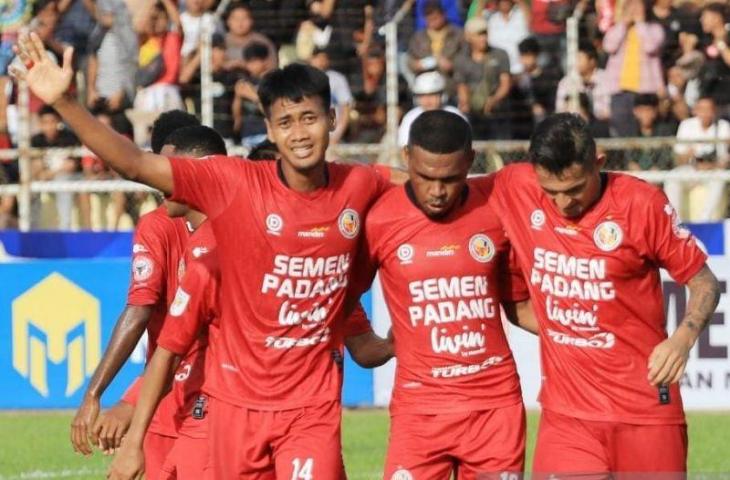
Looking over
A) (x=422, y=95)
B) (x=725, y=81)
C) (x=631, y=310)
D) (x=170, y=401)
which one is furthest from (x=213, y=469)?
(x=725, y=81)

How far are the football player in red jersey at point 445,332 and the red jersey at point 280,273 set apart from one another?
10.3 inches

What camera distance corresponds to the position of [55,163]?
17562 millimetres

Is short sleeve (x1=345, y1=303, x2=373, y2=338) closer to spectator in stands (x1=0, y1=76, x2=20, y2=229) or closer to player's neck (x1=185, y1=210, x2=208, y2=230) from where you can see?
player's neck (x1=185, y1=210, x2=208, y2=230)

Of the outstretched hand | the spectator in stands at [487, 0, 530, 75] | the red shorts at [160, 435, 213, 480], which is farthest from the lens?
the spectator in stands at [487, 0, 530, 75]

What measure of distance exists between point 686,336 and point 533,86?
10.4 meters

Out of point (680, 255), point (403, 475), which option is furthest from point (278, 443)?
point (680, 255)

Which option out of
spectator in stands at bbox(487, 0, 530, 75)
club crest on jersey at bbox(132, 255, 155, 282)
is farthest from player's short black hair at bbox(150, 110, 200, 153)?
spectator in stands at bbox(487, 0, 530, 75)

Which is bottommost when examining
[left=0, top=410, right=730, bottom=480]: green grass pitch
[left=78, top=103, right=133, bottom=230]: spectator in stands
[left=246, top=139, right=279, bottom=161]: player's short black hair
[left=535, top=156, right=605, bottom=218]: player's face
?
[left=0, top=410, right=730, bottom=480]: green grass pitch

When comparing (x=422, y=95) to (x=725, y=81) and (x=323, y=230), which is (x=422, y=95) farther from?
(x=323, y=230)

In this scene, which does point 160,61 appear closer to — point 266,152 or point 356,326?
point 266,152

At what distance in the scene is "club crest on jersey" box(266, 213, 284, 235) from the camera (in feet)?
23.9

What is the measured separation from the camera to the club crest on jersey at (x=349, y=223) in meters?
7.35

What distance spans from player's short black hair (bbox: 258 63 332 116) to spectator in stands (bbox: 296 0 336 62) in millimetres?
10645

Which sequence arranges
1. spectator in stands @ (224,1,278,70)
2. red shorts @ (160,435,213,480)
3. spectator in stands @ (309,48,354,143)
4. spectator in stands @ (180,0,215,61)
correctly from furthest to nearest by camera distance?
spectator in stands @ (180,0,215,61)
spectator in stands @ (224,1,278,70)
spectator in stands @ (309,48,354,143)
red shorts @ (160,435,213,480)
